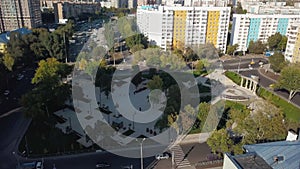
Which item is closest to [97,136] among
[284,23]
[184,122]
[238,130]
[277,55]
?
[184,122]

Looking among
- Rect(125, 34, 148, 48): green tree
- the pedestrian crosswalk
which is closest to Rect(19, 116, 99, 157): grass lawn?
the pedestrian crosswalk

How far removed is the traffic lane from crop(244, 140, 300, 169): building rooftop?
668 cm

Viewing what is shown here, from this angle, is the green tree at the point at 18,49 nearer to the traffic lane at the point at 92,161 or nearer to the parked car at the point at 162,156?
the traffic lane at the point at 92,161

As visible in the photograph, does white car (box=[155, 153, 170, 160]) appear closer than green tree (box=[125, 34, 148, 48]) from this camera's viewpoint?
Yes

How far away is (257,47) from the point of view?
3784 cm

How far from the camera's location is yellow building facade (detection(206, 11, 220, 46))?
3594cm

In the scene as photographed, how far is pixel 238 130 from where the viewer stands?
15.0 meters

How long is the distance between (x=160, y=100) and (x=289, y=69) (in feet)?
38.5

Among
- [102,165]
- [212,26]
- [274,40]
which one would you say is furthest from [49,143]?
[274,40]

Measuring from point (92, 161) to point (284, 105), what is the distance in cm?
1679

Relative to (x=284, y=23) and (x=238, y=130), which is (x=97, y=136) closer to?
(x=238, y=130)

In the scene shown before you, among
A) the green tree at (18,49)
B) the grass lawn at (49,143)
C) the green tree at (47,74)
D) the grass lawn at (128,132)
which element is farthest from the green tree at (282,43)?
the green tree at (18,49)

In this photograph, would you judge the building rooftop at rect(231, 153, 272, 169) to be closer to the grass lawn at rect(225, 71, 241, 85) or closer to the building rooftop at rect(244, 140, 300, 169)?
the building rooftop at rect(244, 140, 300, 169)

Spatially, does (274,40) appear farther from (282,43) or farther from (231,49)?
(231,49)
